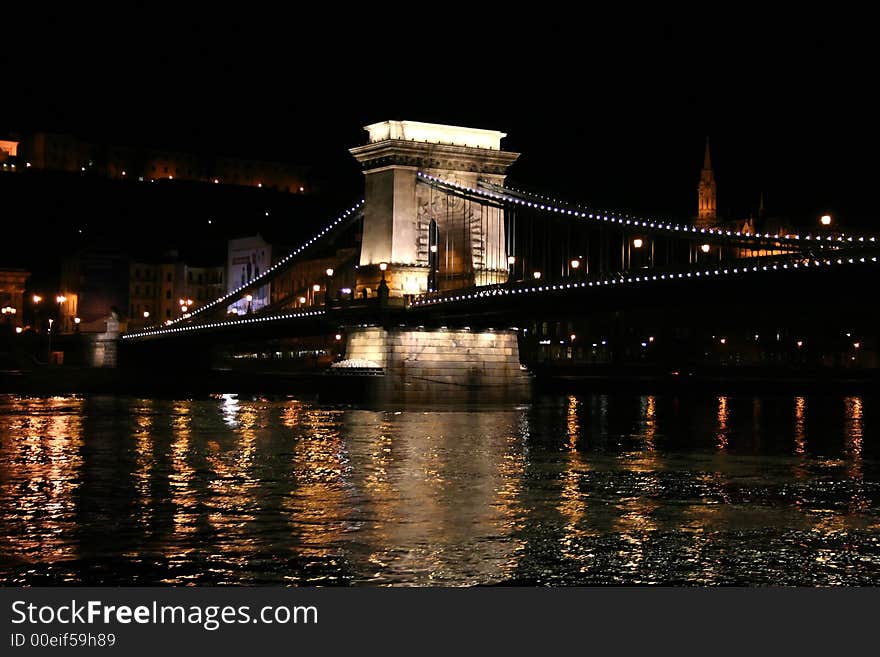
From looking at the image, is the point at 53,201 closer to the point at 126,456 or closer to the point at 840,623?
the point at 126,456

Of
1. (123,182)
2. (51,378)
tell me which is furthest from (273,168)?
(51,378)

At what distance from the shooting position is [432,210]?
209 feet

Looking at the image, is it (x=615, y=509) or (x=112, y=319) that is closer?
(x=615, y=509)

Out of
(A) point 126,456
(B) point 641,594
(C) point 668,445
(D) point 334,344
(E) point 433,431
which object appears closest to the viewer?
(B) point 641,594

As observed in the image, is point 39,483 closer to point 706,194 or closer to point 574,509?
point 574,509

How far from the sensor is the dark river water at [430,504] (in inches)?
630

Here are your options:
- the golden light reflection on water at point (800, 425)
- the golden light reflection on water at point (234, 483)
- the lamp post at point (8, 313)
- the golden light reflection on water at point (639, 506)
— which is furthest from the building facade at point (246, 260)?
the golden light reflection on water at point (639, 506)

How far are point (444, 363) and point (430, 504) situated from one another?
37129 millimetres

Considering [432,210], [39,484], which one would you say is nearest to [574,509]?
[39,484]

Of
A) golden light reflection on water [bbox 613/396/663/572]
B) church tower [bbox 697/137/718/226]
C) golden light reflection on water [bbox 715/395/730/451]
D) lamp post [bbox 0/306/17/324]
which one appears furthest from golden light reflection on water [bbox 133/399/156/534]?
church tower [bbox 697/137/718/226]

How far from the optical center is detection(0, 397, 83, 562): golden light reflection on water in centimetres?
1728

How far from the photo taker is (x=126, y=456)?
30.0 metres

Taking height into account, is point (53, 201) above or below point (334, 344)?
above

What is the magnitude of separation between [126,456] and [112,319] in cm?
6738
